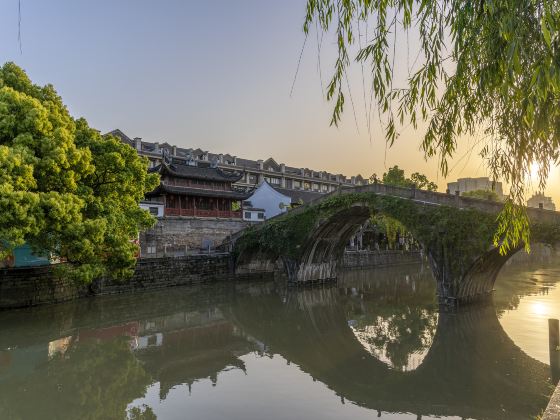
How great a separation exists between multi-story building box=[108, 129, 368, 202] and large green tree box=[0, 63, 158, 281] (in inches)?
1115

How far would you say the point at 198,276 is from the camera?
1102 inches

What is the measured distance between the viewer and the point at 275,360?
39.9 ft

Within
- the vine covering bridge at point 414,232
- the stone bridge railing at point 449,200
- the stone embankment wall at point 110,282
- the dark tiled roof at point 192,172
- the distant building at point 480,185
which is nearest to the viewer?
the distant building at point 480,185

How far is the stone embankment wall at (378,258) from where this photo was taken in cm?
3841

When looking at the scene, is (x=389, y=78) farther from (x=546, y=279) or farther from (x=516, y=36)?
(x=546, y=279)

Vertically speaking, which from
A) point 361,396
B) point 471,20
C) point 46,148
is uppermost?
point 46,148

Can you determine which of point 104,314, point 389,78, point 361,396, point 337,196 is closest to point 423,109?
point 389,78

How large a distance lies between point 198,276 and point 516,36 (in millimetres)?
26616

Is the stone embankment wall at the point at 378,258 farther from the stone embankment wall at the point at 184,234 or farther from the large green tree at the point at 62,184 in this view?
the large green tree at the point at 62,184

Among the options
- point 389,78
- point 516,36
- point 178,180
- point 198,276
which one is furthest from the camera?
point 178,180

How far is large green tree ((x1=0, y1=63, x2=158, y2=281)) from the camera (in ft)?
44.0

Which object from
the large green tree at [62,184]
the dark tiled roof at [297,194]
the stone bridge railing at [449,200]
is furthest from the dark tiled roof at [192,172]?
the stone bridge railing at [449,200]

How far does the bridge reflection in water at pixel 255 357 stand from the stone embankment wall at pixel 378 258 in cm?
1662

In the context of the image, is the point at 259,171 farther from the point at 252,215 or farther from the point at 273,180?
the point at 252,215
